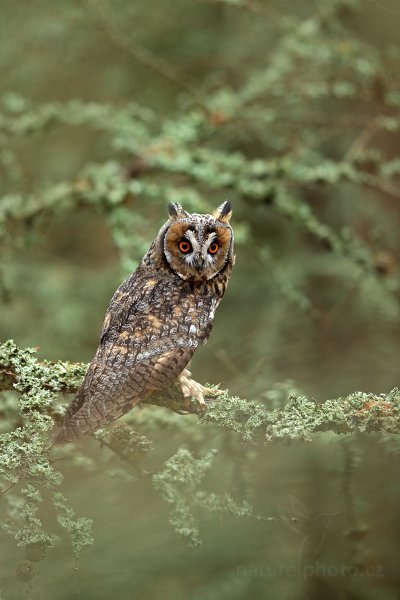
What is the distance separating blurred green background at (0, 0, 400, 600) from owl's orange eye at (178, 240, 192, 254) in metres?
0.23

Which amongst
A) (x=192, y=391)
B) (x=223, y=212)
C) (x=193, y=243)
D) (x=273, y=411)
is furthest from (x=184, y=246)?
(x=273, y=411)

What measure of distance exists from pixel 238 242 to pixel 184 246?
0.38 meters

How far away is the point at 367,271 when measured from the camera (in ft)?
13.5

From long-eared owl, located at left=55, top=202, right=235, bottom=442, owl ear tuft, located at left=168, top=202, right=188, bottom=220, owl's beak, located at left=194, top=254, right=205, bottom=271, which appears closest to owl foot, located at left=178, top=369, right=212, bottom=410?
long-eared owl, located at left=55, top=202, right=235, bottom=442

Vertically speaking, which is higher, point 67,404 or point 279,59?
point 279,59

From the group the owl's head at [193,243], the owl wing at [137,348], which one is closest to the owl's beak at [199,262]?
the owl's head at [193,243]

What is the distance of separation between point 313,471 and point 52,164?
5.72 meters

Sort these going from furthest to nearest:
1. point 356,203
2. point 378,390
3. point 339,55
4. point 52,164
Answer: point 52,164, point 356,203, point 339,55, point 378,390

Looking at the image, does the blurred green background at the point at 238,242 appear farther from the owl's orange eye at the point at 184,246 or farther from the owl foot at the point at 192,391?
the owl's orange eye at the point at 184,246

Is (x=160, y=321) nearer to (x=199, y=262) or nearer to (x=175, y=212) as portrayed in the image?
(x=199, y=262)

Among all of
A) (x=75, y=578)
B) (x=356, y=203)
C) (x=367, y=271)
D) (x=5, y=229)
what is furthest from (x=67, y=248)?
(x=75, y=578)

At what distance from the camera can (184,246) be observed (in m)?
3.58

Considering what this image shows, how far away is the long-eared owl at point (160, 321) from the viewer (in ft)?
9.92

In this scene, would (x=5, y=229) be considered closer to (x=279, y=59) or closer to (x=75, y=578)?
(x=279, y=59)
